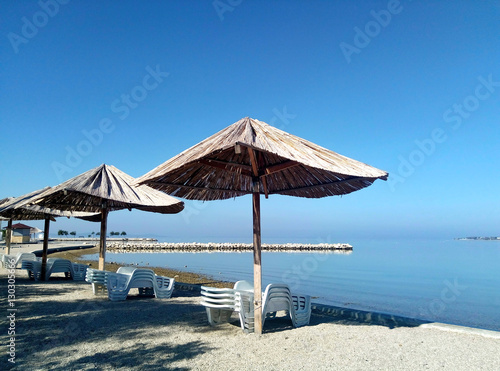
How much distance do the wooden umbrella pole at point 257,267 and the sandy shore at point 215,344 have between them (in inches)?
10.0

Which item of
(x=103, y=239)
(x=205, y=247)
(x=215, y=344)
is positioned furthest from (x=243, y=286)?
(x=205, y=247)

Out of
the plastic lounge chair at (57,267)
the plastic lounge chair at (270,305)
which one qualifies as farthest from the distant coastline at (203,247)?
the plastic lounge chair at (270,305)

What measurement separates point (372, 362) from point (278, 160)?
306cm

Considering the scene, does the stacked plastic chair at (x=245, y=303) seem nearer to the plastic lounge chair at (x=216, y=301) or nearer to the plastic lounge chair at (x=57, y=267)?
the plastic lounge chair at (x=216, y=301)

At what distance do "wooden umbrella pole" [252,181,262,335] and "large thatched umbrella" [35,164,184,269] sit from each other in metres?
3.06

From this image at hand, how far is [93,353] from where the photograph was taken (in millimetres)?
3701

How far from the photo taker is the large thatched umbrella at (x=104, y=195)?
6988 mm

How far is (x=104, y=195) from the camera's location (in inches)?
275

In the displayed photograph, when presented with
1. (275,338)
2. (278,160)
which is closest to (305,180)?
(278,160)
